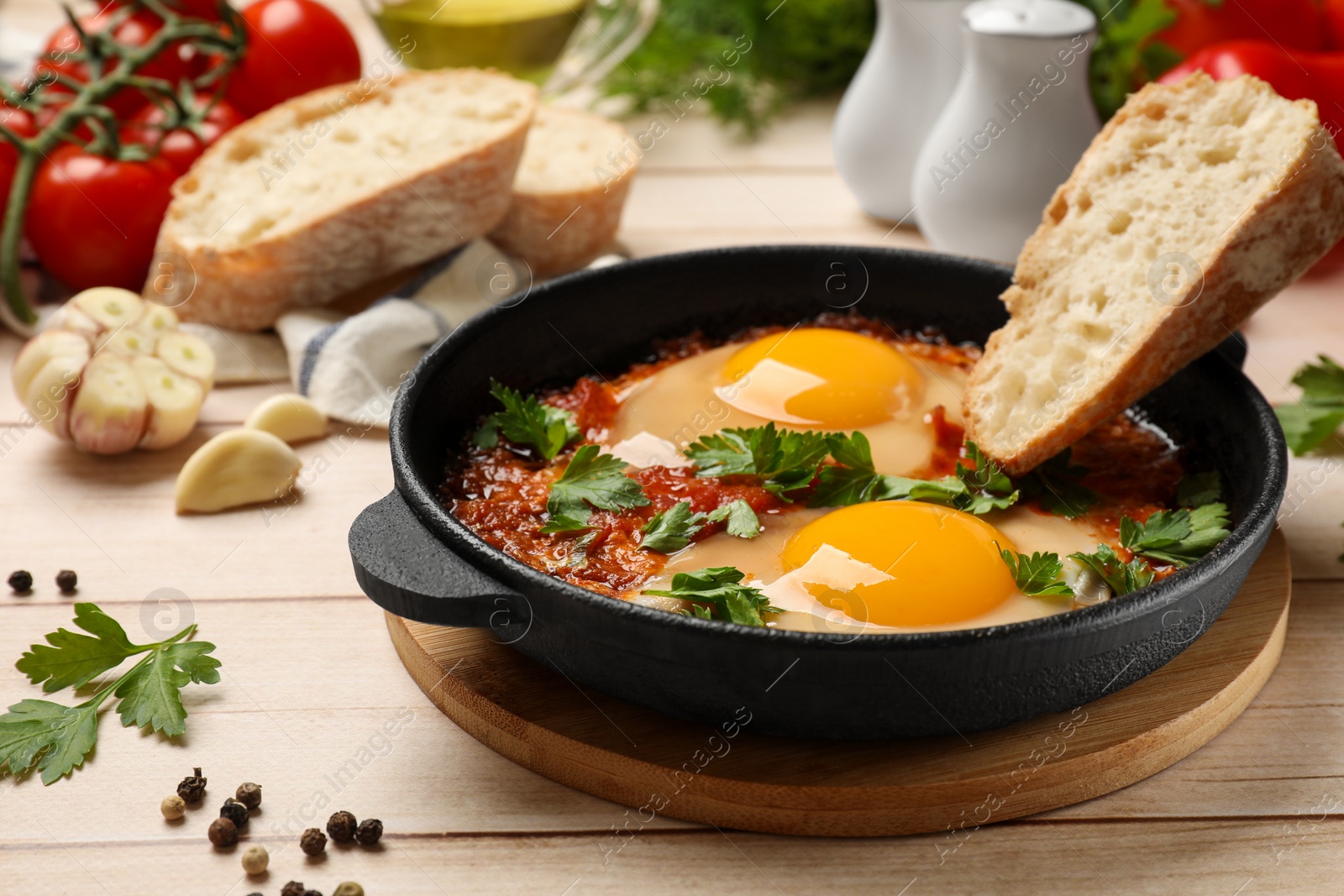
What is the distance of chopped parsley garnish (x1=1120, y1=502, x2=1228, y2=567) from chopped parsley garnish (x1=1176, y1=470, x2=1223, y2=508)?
0.40ft

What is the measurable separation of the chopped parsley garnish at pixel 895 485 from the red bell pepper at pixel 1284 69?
199 cm

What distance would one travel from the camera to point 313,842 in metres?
1.97

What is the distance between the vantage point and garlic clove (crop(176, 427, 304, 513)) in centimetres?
293

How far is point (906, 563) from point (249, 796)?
120 centimetres

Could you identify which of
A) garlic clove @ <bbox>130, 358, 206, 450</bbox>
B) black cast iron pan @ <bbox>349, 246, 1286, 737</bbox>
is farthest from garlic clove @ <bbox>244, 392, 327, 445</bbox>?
black cast iron pan @ <bbox>349, 246, 1286, 737</bbox>

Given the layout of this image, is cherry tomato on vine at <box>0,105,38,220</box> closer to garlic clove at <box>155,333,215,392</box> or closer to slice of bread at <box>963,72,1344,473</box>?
garlic clove at <box>155,333,215,392</box>

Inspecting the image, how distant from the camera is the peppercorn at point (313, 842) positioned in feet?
6.46

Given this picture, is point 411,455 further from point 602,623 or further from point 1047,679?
point 1047,679

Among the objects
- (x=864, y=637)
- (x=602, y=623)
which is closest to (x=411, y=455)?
(x=602, y=623)

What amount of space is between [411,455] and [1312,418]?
218 centimetres

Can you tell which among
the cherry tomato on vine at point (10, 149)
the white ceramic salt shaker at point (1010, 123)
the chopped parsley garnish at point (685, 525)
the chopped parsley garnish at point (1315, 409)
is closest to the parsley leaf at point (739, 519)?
the chopped parsley garnish at point (685, 525)

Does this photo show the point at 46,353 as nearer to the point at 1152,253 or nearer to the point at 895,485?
the point at 895,485

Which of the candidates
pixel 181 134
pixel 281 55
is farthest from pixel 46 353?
pixel 281 55

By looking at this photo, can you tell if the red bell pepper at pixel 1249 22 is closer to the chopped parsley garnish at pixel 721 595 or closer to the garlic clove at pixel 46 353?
the chopped parsley garnish at pixel 721 595
